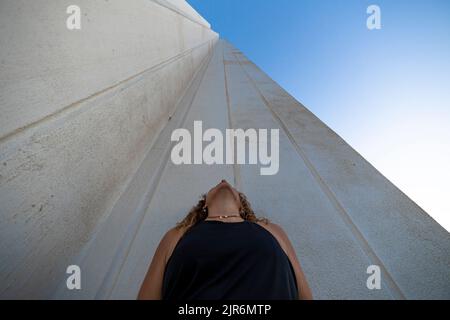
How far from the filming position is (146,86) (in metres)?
1.61

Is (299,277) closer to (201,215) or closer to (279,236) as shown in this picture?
(279,236)

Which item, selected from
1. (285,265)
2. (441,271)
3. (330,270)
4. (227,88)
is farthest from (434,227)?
(227,88)

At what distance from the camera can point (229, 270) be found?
721 millimetres

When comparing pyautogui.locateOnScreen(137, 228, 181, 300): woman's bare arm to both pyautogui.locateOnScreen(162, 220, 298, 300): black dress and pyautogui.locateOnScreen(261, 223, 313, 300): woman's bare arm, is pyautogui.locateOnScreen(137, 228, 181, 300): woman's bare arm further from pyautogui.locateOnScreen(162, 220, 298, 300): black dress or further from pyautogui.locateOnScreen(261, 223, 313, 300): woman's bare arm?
pyautogui.locateOnScreen(261, 223, 313, 300): woman's bare arm

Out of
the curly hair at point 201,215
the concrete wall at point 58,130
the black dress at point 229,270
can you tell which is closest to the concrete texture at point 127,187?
the concrete wall at point 58,130

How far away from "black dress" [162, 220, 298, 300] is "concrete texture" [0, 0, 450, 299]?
1.00 ft

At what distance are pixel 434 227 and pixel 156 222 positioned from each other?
4.47 feet

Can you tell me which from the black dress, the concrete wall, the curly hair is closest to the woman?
the black dress

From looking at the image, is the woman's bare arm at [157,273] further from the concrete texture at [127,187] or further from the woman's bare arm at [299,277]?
the woman's bare arm at [299,277]

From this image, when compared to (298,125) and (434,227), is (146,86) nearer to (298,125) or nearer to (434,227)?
(298,125)

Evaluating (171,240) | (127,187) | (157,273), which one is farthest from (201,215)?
(127,187)

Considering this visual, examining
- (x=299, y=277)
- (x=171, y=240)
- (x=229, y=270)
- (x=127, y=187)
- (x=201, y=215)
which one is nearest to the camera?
(x=229, y=270)

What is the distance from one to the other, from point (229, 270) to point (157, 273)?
26cm

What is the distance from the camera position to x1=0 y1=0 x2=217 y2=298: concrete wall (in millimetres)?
661
